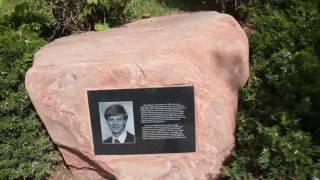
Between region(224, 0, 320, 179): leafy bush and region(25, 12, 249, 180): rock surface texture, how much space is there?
0.42ft

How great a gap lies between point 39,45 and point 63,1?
48 cm

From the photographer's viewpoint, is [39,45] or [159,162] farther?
[39,45]

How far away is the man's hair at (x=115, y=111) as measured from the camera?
10.9ft

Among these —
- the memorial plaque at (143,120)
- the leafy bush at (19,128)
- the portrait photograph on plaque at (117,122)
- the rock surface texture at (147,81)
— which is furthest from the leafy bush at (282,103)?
the leafy bush at (19,128)

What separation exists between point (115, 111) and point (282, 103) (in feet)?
3.44

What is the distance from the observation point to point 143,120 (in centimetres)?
333

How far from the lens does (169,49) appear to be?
3.23 metres

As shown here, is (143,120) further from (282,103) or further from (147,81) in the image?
(282,103)

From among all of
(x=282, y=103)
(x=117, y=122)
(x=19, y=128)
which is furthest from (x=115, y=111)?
(x=282, y=103)

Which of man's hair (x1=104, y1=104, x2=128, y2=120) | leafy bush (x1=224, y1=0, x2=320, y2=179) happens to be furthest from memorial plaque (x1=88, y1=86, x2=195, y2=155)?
leafy bush (x1=224, y1=0, x2=320, y2=179)

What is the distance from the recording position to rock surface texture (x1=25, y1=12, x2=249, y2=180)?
3.21 m

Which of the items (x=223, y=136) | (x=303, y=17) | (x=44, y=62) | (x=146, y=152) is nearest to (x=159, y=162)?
(x=146, y=152)

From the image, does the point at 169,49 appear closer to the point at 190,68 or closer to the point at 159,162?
the point at 190,68

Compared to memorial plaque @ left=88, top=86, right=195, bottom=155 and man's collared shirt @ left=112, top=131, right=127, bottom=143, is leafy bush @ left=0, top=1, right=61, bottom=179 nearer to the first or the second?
memorial plaque @ left=88, top=86, right=195, bottom=155
